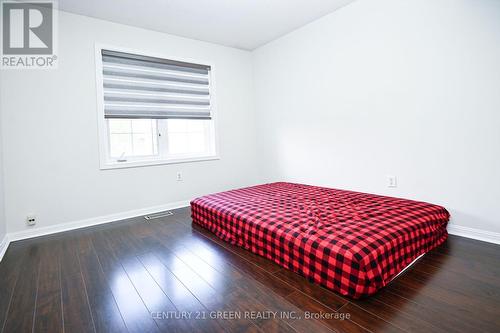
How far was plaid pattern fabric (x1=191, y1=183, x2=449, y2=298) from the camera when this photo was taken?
1542 millimetres

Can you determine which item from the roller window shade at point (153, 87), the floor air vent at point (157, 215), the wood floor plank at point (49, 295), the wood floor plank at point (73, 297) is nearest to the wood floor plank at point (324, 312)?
the wood floor plank at point (73, 297)

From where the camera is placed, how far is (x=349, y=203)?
8.17 feet

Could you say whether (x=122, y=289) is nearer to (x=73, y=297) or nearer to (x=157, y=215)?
(x=73, y=297)

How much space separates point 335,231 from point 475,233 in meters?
1.39

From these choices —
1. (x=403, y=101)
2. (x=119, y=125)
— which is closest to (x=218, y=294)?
(x=403, y=101)

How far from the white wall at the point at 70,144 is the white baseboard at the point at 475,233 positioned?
3052 mm

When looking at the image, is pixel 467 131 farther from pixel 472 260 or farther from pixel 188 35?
pixel 188 35

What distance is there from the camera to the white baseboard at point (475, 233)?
2138 mm

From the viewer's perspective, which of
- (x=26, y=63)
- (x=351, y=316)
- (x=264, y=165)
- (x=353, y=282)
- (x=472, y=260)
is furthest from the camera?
(x=264, y=165)

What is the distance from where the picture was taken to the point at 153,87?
347cm

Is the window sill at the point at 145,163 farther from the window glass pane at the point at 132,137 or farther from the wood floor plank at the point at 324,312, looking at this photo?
the wood floor plank at the point at 324,312

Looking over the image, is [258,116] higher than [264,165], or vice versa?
[258,116]

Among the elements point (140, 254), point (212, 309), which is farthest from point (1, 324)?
point (212, 309)

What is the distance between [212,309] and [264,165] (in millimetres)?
3101
